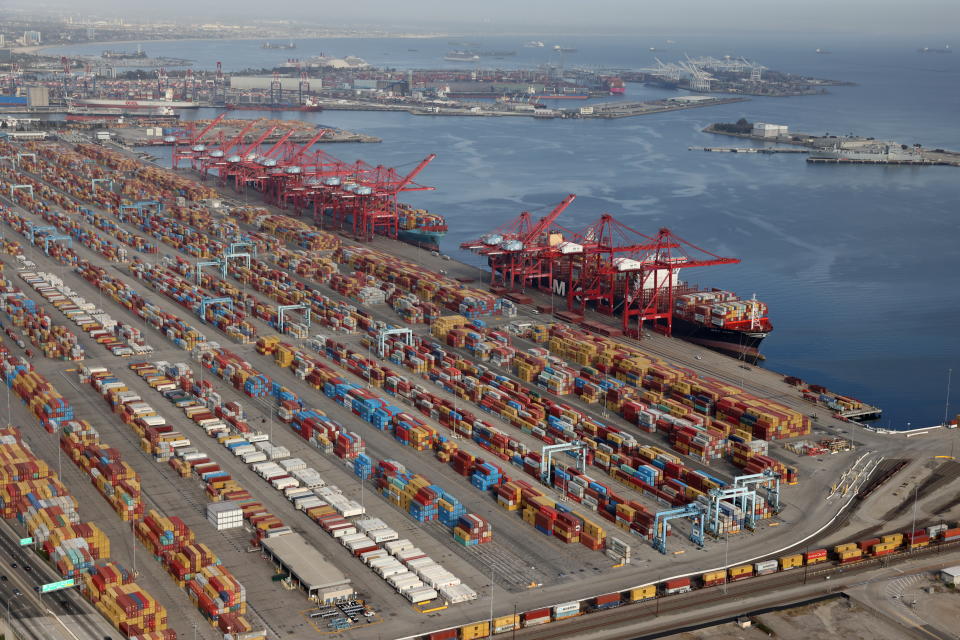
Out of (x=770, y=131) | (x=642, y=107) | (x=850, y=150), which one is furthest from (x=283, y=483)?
(x=642, y=107)

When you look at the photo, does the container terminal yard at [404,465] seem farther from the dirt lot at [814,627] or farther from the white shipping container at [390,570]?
the dirt lot at [814,627]

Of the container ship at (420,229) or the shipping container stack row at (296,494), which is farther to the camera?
the container ship at (420,229)

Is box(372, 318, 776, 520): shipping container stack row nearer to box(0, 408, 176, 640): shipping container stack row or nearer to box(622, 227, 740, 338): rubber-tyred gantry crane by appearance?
box(622, 227, 740, 338): rubber-tyred gantry crane

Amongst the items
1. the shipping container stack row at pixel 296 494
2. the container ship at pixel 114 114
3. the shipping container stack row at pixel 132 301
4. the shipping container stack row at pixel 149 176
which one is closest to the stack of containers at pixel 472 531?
the shipping container stack row at pixel 296 494

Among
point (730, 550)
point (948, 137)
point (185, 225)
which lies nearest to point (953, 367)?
point (730, 550)

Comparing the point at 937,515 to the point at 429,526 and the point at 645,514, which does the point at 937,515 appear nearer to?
the point at 645,514

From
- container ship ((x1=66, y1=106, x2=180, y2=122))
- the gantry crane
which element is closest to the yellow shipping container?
the gantry crane
